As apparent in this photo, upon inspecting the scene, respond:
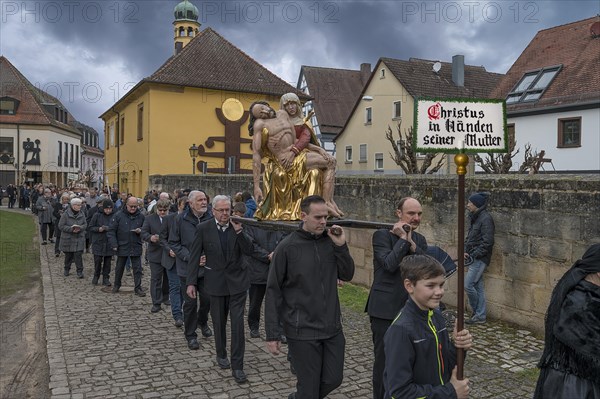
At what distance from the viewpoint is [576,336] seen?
295cm

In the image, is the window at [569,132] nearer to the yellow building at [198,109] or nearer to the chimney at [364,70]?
the yellow building at [198,109]

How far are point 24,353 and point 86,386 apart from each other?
1900 mm

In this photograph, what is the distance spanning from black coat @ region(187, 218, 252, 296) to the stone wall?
12.3 feet

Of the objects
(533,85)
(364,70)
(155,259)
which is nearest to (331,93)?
(364,70)

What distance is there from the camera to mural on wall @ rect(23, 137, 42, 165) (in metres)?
53.8

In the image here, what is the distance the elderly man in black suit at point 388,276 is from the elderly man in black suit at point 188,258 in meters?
3.00

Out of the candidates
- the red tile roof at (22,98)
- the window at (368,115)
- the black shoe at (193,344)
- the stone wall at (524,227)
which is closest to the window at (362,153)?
the window at (368,115)

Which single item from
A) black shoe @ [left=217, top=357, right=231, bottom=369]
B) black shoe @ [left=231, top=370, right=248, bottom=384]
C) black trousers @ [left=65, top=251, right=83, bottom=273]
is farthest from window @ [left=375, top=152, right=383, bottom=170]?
black shoe @ [left=231, top=370, right=248, bottom=384]

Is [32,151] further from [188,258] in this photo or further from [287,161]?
[287,161]

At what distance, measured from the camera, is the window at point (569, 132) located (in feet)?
88.8

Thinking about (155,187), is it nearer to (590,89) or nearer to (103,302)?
(103,302)

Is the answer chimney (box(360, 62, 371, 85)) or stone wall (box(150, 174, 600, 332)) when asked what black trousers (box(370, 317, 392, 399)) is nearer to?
stone wall (box(150, 174, 600, 332))

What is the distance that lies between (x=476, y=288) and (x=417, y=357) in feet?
18.0

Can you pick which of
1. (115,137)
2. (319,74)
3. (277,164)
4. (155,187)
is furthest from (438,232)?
(319,74)
